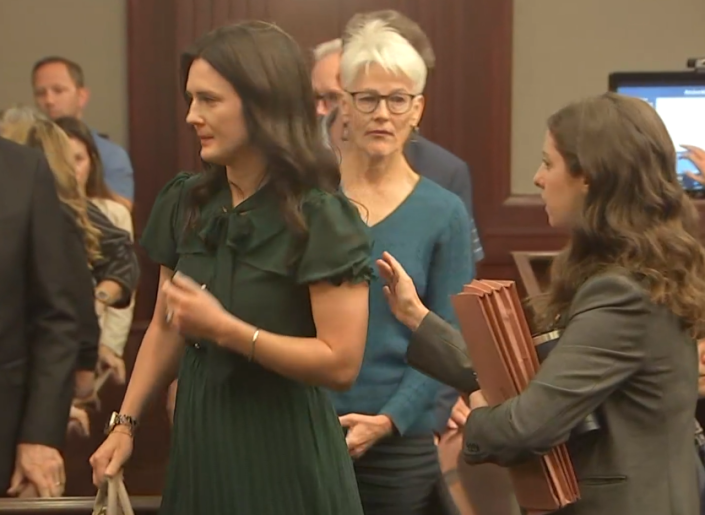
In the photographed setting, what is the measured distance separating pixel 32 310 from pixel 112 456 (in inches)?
18.3

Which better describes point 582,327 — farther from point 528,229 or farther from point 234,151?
point 528,229

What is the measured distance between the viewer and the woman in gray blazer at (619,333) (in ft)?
5.76

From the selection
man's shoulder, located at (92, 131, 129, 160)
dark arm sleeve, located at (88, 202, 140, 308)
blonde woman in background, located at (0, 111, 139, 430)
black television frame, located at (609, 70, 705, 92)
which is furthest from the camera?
man's shoulder, located at (92, 131, 129, 160)

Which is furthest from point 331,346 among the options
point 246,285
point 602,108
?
point 602,108

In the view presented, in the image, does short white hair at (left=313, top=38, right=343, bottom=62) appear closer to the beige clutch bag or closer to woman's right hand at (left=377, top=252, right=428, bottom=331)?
woman's right hand at (left=377, top=252, right=428, bottom=331)

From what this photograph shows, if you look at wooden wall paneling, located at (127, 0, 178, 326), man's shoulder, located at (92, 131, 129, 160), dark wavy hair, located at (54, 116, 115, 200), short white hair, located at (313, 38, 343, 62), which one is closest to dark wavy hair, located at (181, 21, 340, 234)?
short white hair, located at (313, 38, 343, 62)

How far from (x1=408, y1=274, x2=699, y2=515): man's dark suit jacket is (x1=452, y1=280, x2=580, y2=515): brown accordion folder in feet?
0.11

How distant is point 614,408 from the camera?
70.9 inches

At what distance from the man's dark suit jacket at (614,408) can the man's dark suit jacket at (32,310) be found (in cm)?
78

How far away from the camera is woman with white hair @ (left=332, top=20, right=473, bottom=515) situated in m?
2.28

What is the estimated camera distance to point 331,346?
1.66 meters

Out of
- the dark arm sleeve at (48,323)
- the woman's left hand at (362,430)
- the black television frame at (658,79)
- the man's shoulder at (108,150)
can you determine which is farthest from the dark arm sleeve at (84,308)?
the man's shoulder at (108,150)

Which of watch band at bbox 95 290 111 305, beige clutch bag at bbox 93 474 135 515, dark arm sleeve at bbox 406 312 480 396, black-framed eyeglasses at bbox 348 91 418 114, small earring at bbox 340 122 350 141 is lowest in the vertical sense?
watch band at bbox 95 290 111 305

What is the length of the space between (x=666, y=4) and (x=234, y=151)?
17.4ft
